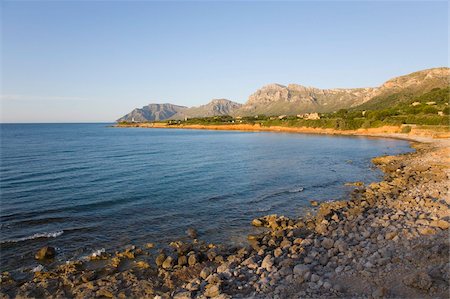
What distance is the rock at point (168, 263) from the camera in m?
13.9

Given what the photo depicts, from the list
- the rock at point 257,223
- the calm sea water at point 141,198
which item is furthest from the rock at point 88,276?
the rock at point 257,223

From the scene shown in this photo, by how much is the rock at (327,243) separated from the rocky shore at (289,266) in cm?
5

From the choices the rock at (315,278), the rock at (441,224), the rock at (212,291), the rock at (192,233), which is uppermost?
the rock at (441,224)

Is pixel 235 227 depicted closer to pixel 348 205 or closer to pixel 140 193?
pixel 348 205

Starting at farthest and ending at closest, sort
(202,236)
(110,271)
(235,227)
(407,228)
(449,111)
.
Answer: (449,111), (235,227), (202,236), (407,228), (110,271)

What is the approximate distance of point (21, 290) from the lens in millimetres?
12203

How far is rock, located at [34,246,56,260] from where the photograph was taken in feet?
49.4

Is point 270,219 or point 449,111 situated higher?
point 449,111

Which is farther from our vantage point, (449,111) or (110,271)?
(449,111)

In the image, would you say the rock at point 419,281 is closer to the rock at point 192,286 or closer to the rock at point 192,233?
the rock at point 192,286

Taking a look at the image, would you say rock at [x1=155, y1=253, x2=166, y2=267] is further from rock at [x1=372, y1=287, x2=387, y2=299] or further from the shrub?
the shrub

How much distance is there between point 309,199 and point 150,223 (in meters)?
13.1

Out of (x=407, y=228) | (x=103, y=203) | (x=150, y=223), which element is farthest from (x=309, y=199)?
(x=103, y=203)

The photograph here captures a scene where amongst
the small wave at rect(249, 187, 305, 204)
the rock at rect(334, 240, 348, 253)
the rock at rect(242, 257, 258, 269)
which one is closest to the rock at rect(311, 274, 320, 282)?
the rock at rect(242, 257, 258, 269)
